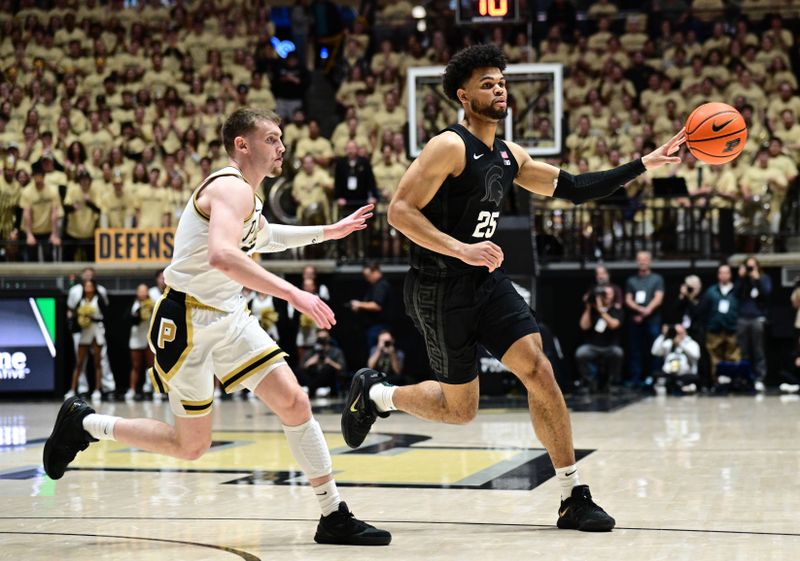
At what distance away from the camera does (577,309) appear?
17.2 metres

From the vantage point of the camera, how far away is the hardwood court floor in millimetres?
5066

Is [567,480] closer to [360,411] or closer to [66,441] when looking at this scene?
[360,411]

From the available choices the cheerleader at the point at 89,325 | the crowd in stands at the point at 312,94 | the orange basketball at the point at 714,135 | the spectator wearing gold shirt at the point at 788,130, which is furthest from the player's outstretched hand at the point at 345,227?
the spectator wearing gold shirt at the point at 788,130

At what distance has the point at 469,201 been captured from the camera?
18.7 feet

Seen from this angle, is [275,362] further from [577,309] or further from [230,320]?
[577,309]

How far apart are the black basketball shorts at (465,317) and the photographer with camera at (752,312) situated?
10.7 m

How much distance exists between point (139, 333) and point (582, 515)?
40.1ft

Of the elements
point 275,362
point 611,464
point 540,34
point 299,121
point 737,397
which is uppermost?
point 540,34

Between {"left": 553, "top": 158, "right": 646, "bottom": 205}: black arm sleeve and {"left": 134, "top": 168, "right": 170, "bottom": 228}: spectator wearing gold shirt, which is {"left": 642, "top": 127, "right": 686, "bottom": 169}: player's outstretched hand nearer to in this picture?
{"left": 553, "top": 158, "right": 646, "bottom": 205}: black arm sleeve

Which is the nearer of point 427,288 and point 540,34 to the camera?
point 427,288

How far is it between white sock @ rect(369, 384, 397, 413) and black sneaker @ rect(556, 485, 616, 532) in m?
1.21

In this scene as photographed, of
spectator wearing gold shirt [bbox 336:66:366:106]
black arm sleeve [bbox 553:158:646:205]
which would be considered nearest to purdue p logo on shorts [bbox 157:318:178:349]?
black arm sleeve [bbox 553:158:646:205]

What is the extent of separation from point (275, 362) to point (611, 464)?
346 centimetres

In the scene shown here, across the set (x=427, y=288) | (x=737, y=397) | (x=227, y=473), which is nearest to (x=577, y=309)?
(x=737, y=397)
